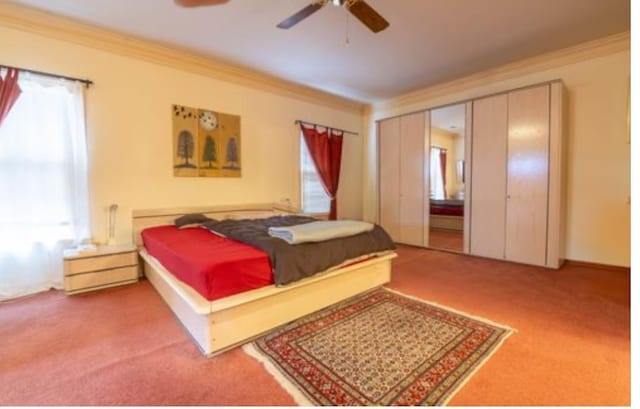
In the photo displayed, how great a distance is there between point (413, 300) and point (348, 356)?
42.6 inches

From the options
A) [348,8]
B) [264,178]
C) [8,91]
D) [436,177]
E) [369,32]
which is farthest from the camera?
[436,177]

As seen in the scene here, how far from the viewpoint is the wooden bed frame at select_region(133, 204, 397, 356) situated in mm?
1829

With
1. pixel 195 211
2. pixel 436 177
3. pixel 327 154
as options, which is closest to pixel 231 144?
pixel 195 211

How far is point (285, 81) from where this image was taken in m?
4.59

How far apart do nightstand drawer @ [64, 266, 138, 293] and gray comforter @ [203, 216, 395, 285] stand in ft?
3.20

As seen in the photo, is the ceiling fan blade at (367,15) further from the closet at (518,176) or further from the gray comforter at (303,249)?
the closet at (518,176)

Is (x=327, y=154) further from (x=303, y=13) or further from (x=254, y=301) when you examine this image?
(x=254, y=301)

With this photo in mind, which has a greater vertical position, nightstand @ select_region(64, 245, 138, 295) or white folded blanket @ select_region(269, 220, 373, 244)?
white folded blanket @ select_region(269, 220, 373, 244)

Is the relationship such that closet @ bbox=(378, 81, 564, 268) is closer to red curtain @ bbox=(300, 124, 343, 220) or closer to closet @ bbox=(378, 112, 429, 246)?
closet @ bbox=(378, 112, 429, 246)

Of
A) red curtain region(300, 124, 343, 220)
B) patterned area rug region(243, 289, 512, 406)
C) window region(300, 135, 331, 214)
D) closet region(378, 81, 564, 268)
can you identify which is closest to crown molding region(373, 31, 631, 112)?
closet region(378, 81, 564, 268)

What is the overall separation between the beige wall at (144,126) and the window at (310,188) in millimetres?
471

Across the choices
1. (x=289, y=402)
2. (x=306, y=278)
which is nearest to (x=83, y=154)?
(x=306, y=278)

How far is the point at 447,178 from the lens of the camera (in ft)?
14.9

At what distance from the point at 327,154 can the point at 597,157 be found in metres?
3.63
